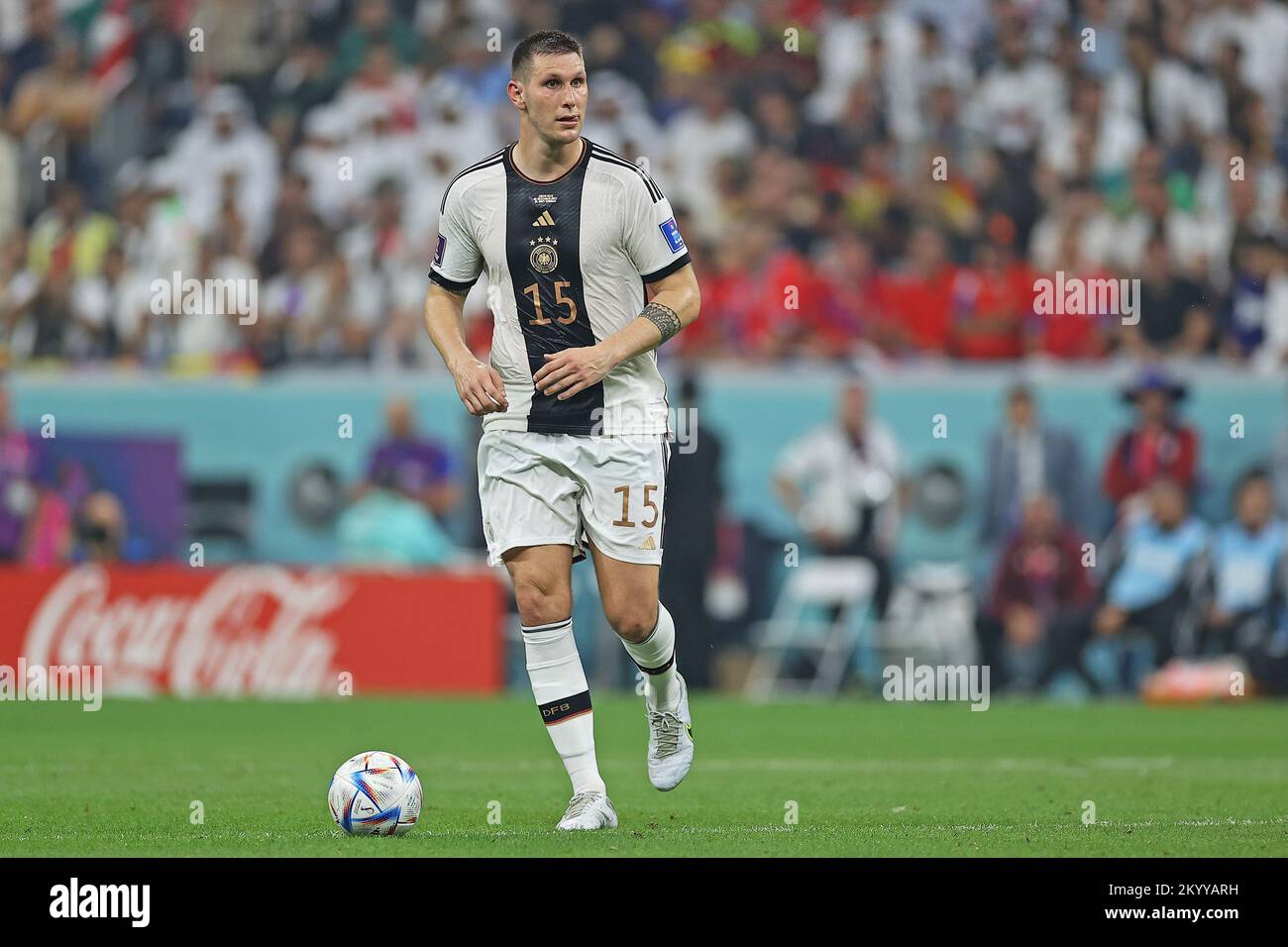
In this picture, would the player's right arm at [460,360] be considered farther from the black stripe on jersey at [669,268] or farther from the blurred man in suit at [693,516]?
the blurred man in suit at [693,516]

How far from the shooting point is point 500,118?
20.5 meters

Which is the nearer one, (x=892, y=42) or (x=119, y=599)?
(x=119, y=599)

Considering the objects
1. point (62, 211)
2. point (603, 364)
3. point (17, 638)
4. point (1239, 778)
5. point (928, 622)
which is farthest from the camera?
point (62, 211)

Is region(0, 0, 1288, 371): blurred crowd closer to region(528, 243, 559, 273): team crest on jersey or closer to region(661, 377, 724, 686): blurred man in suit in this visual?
region(661, 377, 724, 686): blurred man in suit

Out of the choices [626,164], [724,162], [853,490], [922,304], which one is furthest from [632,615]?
[724,162]

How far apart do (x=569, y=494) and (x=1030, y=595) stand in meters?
10.0

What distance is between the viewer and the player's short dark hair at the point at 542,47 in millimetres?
8078

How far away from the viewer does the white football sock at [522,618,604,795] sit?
8266 millimetres

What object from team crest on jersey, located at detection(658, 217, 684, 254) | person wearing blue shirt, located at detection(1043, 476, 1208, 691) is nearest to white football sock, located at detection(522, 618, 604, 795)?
team crest on jersey, located at detection(658, 217, 684, 254)

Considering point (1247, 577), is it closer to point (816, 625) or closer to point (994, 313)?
point (994, 313)

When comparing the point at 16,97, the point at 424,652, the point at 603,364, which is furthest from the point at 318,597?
the point at 603,364

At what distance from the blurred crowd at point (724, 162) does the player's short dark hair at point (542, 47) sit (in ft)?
31.7

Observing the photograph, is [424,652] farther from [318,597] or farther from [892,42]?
[892,42]

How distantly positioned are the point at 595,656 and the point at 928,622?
296 cm
